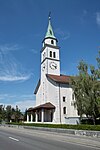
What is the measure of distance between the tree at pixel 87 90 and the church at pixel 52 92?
927cm

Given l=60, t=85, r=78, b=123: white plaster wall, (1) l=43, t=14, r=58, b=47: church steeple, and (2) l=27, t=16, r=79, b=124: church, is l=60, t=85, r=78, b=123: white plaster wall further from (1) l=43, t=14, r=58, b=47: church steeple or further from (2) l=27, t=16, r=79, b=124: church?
(1) l=43, t=14, r=58, b=47: church steeple

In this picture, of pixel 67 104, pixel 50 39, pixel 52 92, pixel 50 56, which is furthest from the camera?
pixel 50 39

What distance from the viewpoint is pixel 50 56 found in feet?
178

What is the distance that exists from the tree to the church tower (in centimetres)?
1869

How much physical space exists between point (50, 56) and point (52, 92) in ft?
33.8

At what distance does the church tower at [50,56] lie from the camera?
53.4 m

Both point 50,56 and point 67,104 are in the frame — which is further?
point 50,56

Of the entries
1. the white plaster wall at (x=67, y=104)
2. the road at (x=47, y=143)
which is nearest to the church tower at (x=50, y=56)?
the white plaster wall at (x=67, y=104)

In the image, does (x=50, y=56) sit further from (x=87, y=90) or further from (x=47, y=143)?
(x=47, y=143)

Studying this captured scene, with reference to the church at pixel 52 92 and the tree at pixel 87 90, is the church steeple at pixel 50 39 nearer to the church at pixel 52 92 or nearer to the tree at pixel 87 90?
the church at pixel 52 92

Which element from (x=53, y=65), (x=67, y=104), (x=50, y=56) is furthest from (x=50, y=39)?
(x=67, y=104)

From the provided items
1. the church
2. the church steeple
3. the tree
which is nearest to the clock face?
the church

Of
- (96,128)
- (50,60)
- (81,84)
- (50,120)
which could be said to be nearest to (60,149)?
(96,128)

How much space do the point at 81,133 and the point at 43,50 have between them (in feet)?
124
